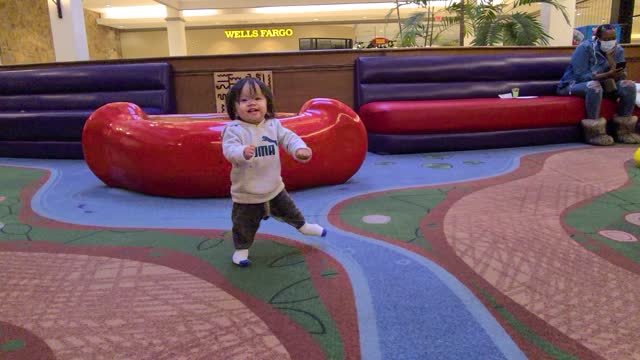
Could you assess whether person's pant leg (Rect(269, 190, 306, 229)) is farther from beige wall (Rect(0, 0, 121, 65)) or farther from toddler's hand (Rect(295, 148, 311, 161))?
beige wall (Rect(0, 0, 121, 65))

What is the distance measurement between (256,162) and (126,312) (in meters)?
0.73

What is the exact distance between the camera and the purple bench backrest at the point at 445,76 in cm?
485

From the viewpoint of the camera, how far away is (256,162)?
6.18 feet

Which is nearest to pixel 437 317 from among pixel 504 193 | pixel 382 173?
pixel 504 193

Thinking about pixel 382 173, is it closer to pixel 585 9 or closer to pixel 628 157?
pixel 628 157

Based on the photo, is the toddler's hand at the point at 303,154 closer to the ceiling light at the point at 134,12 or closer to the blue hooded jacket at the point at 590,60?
the blue hooded jacket at the point at 590,60

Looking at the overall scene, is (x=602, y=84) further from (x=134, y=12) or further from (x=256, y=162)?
(x=134, y=12)

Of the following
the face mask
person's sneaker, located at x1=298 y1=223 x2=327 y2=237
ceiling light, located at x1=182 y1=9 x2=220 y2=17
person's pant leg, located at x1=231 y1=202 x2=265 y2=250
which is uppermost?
ceiling light, located at x1=182 y1=9 x2=220 y2=17

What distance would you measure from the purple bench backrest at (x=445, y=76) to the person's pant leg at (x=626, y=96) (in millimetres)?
718

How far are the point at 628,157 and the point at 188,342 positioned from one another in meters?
3.95

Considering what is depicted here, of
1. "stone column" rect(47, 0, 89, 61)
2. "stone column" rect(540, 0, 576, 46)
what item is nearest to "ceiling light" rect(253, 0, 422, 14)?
"stone column" rect(540, 0, 576, 46)

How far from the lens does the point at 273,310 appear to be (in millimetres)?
1514

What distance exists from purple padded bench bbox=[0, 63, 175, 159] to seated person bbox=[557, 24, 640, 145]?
4.30 metres

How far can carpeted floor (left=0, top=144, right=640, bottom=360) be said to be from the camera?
1.33m
